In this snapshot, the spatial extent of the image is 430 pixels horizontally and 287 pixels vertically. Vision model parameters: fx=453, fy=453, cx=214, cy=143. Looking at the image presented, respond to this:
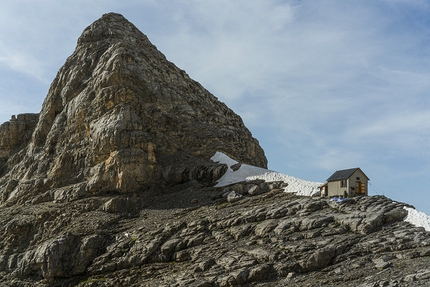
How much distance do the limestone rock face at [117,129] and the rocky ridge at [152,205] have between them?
21 cm

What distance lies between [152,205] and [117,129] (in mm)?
12360

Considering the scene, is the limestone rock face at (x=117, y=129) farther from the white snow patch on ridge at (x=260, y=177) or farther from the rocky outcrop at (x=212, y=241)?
the rocky outcrop at (x=212, y=241)

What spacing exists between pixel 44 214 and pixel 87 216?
562 cm

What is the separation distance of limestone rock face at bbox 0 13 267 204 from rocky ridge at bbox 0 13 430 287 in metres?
0.21

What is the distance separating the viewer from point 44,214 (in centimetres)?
5509

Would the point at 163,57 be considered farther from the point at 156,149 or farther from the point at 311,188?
the point at 311,188

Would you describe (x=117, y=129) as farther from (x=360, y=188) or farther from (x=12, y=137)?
(x=360, y=188)

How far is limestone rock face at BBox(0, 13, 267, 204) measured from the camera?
6122 centimetres

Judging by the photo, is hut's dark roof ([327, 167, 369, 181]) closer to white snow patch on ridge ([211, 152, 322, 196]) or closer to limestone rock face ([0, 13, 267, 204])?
white snow patch on ridge ([211, 152, 322, 196])

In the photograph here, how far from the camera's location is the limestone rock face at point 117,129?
6122 centimetres

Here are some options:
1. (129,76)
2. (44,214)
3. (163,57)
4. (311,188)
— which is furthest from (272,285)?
(163,57)

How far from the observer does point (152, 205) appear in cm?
5644

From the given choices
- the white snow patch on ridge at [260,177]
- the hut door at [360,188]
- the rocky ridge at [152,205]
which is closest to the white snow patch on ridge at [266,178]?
the white snow patch on ridge at [260,177]

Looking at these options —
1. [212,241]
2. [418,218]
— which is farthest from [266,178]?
[418,218]
